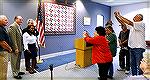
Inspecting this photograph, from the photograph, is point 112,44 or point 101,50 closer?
point 101,50

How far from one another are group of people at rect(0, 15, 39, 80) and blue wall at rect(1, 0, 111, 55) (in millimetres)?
1398

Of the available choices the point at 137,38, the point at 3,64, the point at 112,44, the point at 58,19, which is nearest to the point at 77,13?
the point at 58,19

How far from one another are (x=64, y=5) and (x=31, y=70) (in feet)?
10.5

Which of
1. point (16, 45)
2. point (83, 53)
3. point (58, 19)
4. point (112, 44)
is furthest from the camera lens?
point (58, 19)

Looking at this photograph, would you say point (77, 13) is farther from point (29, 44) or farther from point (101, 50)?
point (101, 50)

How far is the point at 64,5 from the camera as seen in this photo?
6594 millimetres

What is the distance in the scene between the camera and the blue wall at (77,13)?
16.7 feet

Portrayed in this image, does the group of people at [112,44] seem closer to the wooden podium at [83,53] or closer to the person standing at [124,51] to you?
the person standing at [124,51]

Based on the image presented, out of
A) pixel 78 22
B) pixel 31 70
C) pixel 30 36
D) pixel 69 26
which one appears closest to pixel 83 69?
pixel 31 70

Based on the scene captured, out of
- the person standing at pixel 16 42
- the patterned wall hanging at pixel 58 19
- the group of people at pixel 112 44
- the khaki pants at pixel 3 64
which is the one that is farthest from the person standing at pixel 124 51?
the patterned wall hanging at pixel 58 19

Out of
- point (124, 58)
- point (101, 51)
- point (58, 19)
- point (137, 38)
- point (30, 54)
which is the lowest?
point (124, 58)

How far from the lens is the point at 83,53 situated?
469cm

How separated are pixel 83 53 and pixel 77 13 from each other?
3.02 meters

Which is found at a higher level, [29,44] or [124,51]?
[29,44]
